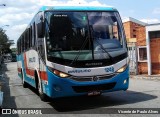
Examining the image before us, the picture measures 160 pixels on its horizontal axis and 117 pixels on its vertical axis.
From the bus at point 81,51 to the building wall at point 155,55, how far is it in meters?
14.5

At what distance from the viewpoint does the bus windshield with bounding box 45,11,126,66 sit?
10.0 metres

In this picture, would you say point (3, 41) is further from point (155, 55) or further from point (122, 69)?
point (122, 69)

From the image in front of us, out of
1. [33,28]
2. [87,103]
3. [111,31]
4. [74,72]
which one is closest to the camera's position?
[74,72]

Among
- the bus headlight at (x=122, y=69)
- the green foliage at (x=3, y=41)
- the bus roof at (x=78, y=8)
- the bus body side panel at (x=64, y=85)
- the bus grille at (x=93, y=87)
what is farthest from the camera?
the green foliage at (x=3, y=41)

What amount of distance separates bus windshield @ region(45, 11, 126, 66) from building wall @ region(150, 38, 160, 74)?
14550 millimetres

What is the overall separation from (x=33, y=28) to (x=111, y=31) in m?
3.73

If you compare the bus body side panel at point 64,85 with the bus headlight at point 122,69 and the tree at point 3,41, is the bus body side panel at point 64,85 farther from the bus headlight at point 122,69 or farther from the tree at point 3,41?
the tree at point 3,41

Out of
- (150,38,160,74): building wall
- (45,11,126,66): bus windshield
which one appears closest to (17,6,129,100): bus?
(45,11,126,66): bus windshield

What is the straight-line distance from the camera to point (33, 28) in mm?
13273

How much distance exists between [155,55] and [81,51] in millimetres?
15837

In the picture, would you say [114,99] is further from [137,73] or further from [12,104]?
[137,73]

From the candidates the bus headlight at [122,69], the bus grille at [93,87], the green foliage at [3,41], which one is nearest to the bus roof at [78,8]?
the bus headlight at [122,69]

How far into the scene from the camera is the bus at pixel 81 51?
9.88 metres

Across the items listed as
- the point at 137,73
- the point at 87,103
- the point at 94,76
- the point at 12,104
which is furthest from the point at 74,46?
the point at 137,73
